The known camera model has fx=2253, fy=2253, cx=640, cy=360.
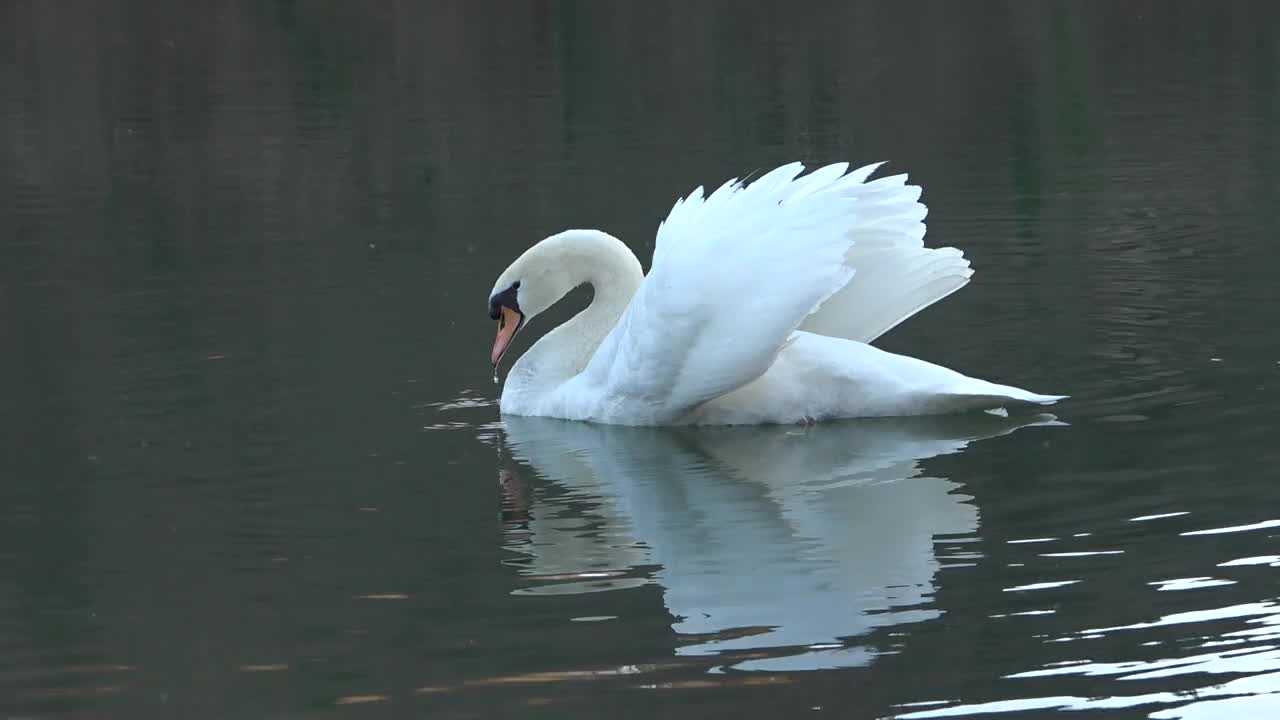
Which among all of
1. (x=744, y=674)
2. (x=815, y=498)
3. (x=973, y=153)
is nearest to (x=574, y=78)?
(x=973, y=153)

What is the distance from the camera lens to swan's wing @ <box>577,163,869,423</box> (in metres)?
9.97

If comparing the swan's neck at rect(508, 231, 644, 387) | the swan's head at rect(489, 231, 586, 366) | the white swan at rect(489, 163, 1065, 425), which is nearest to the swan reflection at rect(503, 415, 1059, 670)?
the white swan at rect(489, 163, 1065, 425)

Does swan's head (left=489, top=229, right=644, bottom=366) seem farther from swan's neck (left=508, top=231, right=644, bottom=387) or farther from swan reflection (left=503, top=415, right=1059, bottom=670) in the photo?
swan reflection (left=503, top=415, right=1059, bottom=670)

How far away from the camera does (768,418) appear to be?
1083cm

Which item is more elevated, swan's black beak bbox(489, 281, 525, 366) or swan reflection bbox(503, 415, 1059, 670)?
swan's black beak bbox(489, 281, 525, 366)

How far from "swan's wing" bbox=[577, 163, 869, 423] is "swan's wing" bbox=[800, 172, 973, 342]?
2.63ft

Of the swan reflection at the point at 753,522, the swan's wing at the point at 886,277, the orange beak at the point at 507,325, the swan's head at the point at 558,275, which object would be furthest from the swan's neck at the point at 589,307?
the swan's wing at the point at 886,277

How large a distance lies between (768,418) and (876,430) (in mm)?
534

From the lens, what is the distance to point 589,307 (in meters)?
Answer: 11.6

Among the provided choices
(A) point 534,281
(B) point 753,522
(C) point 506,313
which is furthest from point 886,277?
(B) point 753,522

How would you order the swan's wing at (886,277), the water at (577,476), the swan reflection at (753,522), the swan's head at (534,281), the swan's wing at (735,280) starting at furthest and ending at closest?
the swan's head at (534,281), the swan's wing at (886,277), the swan's wing at (735,280), the swan reflection at (753,522), the water at (577,476)

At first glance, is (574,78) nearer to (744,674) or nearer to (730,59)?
(730,59)

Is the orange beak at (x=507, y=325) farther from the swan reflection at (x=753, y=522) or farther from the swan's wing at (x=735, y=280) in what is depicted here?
the swan's wing at (x=735, y=280)

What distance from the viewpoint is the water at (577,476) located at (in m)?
6.88
